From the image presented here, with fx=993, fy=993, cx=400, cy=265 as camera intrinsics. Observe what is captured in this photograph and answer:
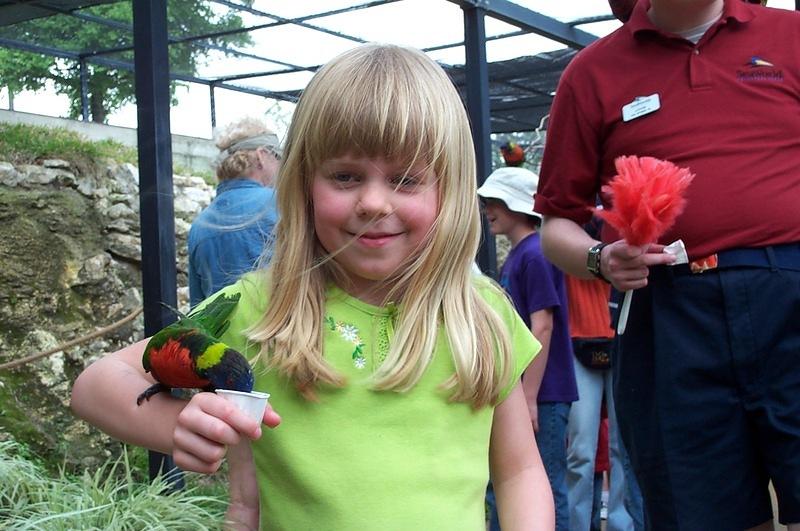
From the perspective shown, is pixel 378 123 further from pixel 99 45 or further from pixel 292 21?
pixel 99 45

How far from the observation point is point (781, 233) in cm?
235

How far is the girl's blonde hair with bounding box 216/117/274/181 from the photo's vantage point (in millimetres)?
4480

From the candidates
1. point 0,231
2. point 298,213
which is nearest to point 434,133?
point 298,213

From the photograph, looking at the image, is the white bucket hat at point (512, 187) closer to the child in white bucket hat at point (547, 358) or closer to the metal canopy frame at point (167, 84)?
the child in white bucket hat at point (547, 358)

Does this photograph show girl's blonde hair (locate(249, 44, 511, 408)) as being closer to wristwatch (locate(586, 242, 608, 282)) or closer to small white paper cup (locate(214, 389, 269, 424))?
small white paper cup (locate(214, 389, 269, 424))

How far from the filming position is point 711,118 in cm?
244

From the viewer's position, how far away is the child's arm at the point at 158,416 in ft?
4.21

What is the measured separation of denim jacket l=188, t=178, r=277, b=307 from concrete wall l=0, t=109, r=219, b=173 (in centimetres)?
183

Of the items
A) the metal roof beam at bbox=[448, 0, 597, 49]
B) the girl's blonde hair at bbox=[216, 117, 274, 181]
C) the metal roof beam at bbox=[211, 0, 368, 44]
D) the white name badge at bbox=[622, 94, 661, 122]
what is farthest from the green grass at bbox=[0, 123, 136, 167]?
the white name badge at bbox=[622, 94, 661, 122]

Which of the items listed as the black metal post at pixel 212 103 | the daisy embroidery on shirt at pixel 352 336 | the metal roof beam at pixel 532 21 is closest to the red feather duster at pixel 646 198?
the daisy embroidery on shirt at pixel 352 336

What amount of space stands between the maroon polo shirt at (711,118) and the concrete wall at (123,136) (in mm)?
3937

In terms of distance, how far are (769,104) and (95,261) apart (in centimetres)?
460

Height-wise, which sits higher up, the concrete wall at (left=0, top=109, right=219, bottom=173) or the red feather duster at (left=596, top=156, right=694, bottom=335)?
the red feather duster at (left=596, top=156, right=694, bottom=335)

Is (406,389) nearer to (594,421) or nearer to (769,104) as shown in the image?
A: (769,104)
